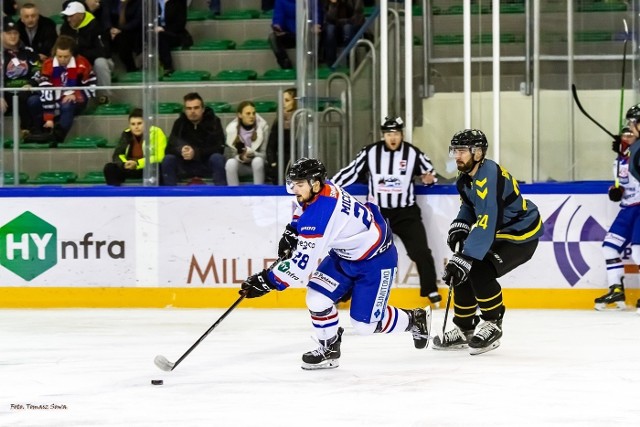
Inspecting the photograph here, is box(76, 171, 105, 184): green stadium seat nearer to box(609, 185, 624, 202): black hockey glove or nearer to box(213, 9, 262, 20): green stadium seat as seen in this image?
box(213, 9, 262, 20): green stadium seat

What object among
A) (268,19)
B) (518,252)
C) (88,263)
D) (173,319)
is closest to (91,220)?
(88,263)

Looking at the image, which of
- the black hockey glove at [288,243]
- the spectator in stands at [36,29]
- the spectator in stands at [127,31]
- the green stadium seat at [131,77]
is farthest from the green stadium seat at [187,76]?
the black hockey glove at [288,243]

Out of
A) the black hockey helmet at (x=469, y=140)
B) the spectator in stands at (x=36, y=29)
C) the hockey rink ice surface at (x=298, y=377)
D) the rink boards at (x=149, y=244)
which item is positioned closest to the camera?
the hockey rink ice surface at (x=298, y=377)

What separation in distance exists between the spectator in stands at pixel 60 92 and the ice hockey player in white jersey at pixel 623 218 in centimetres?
348

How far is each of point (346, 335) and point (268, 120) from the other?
6.27ft

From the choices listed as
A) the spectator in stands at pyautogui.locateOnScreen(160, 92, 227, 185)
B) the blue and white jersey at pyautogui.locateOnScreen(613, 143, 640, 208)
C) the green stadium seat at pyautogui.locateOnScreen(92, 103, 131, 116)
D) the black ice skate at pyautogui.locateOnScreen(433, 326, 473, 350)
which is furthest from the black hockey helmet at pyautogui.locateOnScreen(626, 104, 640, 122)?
the green stadium seat at pyautogui.locateOnScreen(92, 103, 131, 116)

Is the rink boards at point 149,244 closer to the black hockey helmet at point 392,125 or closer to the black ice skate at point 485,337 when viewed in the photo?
the black hockey helmet at point 392,125

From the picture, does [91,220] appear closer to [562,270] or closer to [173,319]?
[173,319]

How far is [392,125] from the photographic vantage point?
312 inches

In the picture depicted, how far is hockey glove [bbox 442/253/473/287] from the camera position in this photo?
559cm

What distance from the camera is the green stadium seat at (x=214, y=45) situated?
863 centimetres

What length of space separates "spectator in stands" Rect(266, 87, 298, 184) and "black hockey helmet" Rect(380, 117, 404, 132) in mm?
599

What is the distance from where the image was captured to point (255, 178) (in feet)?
26.7

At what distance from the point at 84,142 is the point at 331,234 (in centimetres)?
328
